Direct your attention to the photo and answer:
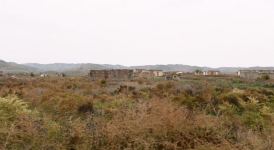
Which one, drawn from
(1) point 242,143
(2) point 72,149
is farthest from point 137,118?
(1) point 242,143

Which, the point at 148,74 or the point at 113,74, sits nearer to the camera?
the point at 113,74

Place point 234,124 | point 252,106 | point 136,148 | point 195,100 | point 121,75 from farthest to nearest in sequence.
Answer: point 121,75 → point 195,100 → point 252,106 → point 234,124 → point 136,148

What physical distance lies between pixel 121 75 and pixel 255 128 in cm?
4370

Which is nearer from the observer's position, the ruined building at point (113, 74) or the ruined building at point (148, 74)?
the ruined building at point (113, 74)

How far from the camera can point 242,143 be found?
27.1ft

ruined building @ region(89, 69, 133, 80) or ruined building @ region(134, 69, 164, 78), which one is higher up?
ruined building @ region(89, 69, 133, 80)

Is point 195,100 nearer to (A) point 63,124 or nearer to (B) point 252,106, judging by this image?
(B) point 252,106

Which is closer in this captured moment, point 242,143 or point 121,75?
point 242,143

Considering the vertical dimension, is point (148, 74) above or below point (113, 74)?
below

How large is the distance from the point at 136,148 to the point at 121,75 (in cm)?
4604

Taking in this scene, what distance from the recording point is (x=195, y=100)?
1933 cm

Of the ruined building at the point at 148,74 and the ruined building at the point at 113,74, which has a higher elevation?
the ruined building at the point at 113,74

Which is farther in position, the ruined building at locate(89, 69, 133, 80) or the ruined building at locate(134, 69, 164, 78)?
the ruined building at locate(134, 69, 164, 78)

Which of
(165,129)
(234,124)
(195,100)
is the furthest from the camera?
(195,100)
